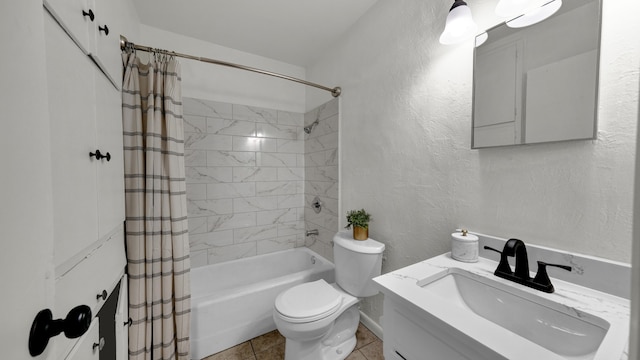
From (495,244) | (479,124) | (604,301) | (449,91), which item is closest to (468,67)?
(449,91)

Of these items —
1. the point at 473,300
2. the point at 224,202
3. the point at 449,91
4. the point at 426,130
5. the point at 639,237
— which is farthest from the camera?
the point at 224,202

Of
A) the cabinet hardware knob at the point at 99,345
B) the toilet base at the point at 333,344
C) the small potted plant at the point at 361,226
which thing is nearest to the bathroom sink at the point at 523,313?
the small potted plant at the point at 361,226

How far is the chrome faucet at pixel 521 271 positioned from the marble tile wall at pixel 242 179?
1.96 meters

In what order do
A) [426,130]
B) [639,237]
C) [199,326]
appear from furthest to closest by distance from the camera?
[199,326]
[426,130]
[639,237]

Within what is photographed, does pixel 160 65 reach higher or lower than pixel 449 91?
higher

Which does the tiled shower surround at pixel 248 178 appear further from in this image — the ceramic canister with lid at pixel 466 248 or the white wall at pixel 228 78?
the ceramic canister with lid at pixel 466 248

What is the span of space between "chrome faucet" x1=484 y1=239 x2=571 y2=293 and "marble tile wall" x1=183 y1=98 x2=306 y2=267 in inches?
77.3

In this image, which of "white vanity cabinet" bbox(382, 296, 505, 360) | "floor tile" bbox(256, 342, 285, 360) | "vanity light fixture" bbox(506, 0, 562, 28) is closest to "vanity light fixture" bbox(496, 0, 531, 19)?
"vanity light fixture" bbox(506, 0, 562, 28)

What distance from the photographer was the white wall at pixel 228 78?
6.35 feet

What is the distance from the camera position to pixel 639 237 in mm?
216

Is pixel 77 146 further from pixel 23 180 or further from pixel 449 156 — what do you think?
pixel 449 156

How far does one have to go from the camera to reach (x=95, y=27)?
2.63ft

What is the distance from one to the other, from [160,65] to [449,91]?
5.47 feet

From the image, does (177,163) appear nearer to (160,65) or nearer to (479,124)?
(160,65)
